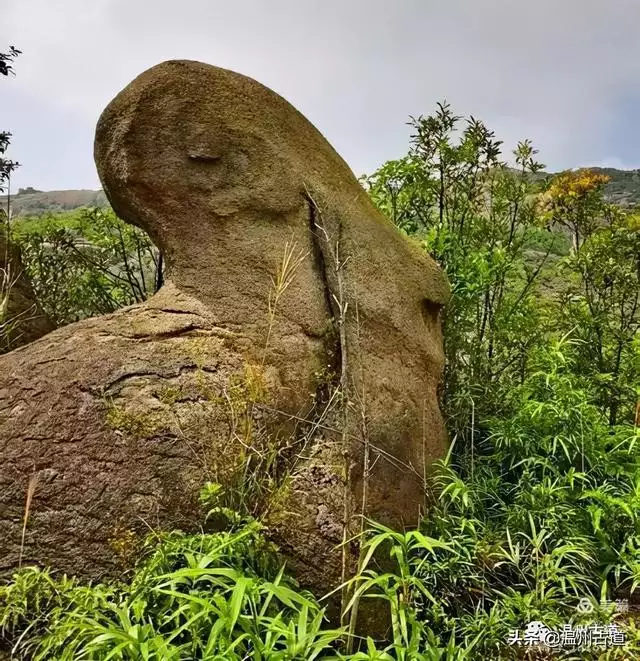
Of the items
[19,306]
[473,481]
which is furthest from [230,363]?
[19,306]

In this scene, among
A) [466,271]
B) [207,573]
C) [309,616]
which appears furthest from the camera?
[466,271]

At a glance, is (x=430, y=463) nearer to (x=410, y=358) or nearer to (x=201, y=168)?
(x=410, y=358)

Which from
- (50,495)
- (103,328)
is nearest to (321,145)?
(103,328)

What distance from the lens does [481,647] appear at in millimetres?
2354

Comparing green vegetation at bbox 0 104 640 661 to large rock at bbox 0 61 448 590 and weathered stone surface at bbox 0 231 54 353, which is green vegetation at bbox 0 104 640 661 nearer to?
large rock at bbox 0 61 448 590

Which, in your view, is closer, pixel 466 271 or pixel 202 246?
pixel 202 246

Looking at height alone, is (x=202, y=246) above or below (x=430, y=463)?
above

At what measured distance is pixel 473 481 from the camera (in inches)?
126

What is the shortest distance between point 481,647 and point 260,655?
1.04 meters

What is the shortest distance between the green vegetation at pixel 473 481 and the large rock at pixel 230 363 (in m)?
0.18

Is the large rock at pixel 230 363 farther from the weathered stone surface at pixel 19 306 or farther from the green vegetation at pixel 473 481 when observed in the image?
the weathered stone surface at pixel 19 306

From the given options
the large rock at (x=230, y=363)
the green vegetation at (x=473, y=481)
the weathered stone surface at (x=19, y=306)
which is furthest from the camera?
the weathered stone surface at (x=19, y=306)

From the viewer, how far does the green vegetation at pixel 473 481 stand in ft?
6.59

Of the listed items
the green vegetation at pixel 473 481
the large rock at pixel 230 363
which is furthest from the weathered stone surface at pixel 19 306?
the large rock at pixel 230 363
